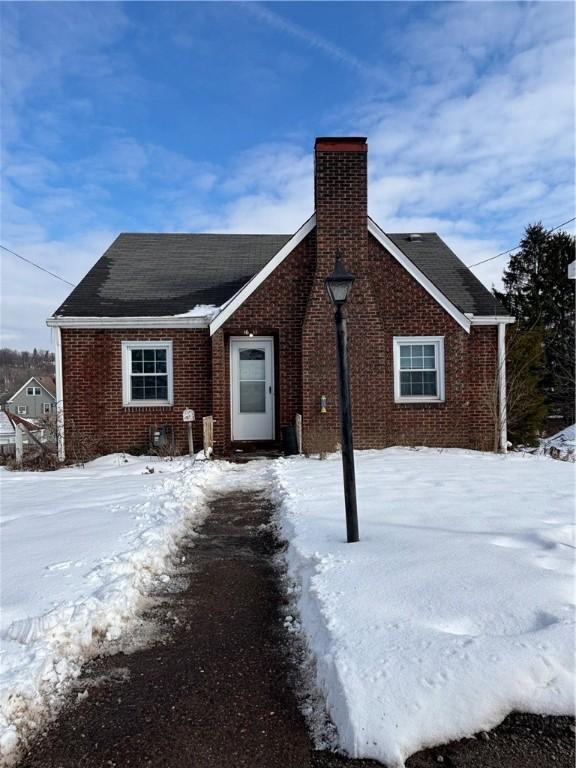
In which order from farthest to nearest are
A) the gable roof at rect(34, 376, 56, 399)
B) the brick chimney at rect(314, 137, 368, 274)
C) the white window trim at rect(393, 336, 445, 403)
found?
the gable roof at rect(34, 376, 56, 399), the white window trim at rect(393, 336, 445, 403), the brick chimney at rect(314, 137, 368, 274)

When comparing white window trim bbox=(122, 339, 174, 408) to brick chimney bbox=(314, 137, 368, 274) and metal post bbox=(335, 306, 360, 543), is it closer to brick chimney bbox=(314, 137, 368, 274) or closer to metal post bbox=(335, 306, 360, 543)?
brick chimney bbox=(314, 137, 368, 274)

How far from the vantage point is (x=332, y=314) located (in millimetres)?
10453

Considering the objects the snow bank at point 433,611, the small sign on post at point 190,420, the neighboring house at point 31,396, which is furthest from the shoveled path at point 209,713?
the neighboring house at point 31,396

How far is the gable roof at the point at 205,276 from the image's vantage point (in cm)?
1075

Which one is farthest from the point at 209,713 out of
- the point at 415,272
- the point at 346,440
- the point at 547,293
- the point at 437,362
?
the point at 547,293

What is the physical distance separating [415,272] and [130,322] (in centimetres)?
624

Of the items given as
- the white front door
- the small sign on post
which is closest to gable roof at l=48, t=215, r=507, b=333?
the white front door

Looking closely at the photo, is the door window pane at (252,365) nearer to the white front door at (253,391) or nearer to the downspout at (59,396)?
the white front door at (253,391)

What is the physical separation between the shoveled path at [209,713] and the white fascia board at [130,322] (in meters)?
7.69

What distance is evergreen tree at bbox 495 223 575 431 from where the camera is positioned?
1192 inches

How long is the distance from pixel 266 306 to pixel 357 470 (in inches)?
170

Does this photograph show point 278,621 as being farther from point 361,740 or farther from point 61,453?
point 61,453

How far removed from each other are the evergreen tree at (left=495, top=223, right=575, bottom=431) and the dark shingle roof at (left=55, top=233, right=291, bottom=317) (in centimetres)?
2158

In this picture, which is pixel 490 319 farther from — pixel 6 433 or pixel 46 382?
pixel 46 382
